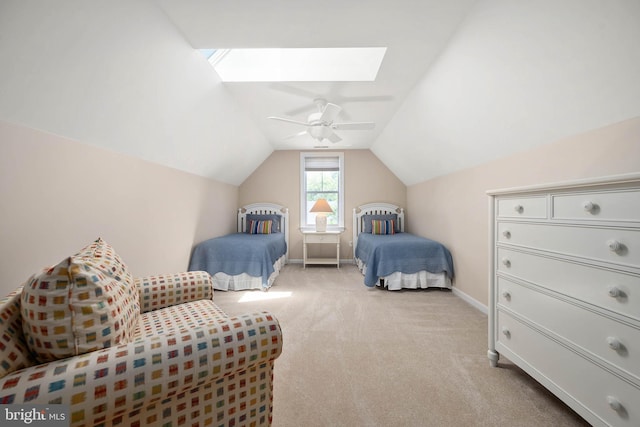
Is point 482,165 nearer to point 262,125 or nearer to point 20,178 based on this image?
point 262,125

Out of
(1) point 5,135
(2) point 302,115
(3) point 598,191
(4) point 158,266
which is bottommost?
(4) point 158,266

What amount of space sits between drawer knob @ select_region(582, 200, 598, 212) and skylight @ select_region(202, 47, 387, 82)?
193 centimetres

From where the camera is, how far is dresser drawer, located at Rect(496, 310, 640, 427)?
93cm

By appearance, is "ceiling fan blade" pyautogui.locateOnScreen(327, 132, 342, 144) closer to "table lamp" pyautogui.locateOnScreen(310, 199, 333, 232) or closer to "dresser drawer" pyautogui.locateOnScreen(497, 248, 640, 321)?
"table lamp" pyautogui.locateOnScreen(310, 199, 333, 232)

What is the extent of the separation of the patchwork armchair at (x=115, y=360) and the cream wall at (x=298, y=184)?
13.3 ft

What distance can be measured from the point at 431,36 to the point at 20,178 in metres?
2.66

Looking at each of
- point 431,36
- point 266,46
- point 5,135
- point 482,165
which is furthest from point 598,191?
point 5,135

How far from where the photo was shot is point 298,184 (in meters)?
5.02

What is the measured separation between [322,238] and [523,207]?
329 centimetres

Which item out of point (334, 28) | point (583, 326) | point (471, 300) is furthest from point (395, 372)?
point (334, 28)

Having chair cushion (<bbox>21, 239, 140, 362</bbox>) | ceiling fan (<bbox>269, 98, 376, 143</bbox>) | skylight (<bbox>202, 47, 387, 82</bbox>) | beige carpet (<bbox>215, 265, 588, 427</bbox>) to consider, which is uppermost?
skylight (<bbox>202, 47, 387, 82</bbox>)

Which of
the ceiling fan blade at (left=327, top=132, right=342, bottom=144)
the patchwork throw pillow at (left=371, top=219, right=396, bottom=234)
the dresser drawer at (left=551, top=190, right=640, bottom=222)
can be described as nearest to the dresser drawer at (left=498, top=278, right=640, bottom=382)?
the dresser drawer at (left=551, top=190, right=640, bottom=222)

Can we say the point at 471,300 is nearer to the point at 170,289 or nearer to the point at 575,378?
the point at 575,378

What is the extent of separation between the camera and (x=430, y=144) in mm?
3150
